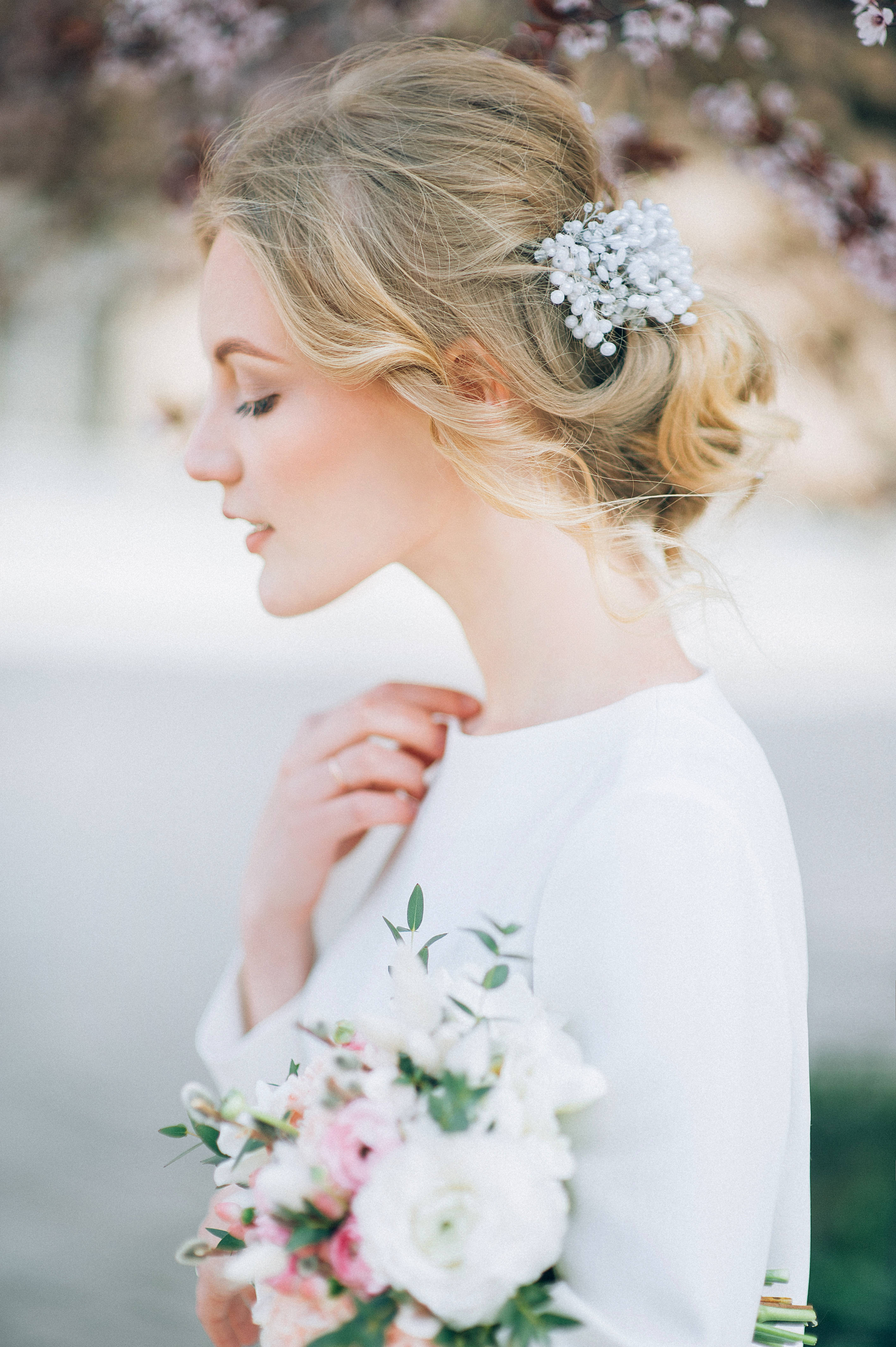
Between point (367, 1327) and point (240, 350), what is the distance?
Result: 1.02m

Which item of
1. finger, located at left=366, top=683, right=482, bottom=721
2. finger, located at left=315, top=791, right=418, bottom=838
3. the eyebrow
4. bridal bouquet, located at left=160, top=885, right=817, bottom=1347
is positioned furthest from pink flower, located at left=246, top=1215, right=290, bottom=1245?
the eyebrow

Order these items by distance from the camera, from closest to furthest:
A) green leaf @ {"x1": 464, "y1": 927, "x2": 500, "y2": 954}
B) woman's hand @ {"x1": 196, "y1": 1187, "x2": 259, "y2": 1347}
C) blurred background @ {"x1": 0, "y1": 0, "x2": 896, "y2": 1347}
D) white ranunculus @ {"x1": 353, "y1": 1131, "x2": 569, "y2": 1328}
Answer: white ranunculus @ {"x1": 353, "y1": 1131, "x2": 569, "y2": 1328}
green leaf @ {"x1": 464, "y1": 927, "x2": 500, "y2": 954}
woman's hand @ {"x1": 196, "y1": 1187, "x2": 259, "y2": 1347}
blurred background @ {"x1": 0, "y1": 0, "x2": 896, "y2": 1347}

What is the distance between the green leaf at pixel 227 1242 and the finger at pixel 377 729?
29.1 inches

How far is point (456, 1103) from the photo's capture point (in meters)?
0.85

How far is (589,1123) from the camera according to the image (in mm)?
931

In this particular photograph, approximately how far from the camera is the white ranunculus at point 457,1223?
0.80 m

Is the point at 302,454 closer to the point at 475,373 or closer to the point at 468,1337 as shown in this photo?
the point at 475,373

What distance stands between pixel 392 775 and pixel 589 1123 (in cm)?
72

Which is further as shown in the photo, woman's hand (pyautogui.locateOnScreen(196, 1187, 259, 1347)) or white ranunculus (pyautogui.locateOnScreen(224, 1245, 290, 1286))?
woman's hand (pyautogui.locateOnScreen(196, 1187, 259, 1347))

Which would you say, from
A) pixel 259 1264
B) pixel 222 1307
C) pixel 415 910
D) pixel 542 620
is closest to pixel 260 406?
pixel 542 620

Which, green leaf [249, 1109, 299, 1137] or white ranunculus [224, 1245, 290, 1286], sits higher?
green leaf [249, 1109, 299, 1137]

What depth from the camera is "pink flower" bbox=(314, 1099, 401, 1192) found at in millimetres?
862

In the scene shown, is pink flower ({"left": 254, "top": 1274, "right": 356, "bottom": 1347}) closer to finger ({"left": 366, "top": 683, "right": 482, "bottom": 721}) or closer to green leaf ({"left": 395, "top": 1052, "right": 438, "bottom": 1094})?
green leaf ({"left": 395, "top": 1052, "right": 438, "bottom": 1094})

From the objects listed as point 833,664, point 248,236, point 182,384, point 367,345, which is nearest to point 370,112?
point 248,236
